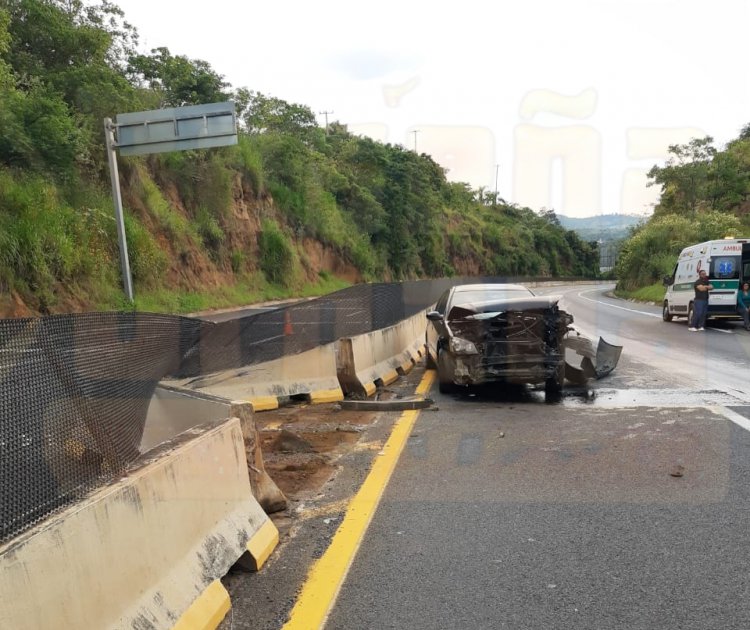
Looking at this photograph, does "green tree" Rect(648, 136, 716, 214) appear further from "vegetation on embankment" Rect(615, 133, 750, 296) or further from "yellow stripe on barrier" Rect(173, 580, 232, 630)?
"yellow stripe on barrier" Rect(173, 580, 232, 630)

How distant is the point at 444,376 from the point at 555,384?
1.45 m

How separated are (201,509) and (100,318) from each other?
1.51 metres

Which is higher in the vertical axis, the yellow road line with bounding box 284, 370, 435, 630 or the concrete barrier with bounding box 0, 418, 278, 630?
the concrete barrier with bounding box 0, 418, 278, 630

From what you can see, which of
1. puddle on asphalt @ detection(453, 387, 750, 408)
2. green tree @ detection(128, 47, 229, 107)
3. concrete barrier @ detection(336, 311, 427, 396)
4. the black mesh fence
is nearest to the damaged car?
puddle on asphalt @ detection(453, 387, 750, 408)

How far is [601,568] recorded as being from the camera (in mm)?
3691

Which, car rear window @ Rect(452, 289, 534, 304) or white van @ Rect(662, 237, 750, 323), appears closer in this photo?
car rear window @ Rect(452, 289, 534, 304)

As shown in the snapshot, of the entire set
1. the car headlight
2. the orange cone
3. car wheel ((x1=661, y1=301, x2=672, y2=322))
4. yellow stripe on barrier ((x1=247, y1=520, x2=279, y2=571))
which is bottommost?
car wheel ((x1=661, y1=301, x2=672, y2=322))

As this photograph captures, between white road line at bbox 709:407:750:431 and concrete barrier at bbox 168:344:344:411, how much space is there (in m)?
4.46

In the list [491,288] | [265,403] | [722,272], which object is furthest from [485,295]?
[722,272]

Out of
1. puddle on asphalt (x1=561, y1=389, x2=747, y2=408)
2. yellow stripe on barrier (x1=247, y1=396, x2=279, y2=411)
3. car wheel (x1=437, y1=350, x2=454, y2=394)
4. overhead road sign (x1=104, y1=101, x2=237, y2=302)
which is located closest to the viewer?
yellow stripe on barrier (x1=247, y1=396, x2=279, y2=411)

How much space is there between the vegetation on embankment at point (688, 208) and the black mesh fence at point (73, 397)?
40.1m

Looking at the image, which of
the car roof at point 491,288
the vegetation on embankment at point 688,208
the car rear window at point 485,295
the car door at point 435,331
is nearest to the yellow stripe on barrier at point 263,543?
the car door at point 435,331

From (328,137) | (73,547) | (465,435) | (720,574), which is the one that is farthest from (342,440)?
(328,137)

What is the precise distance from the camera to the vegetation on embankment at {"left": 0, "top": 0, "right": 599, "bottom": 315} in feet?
68.6
